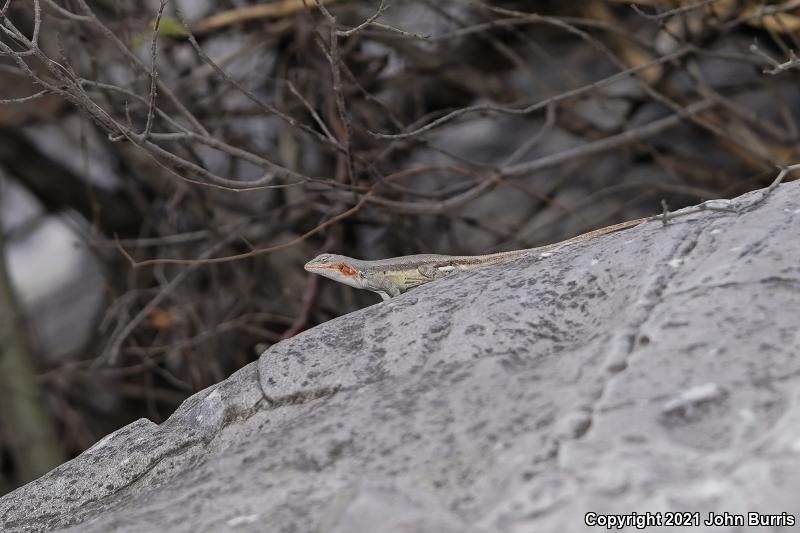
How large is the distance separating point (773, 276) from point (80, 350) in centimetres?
616

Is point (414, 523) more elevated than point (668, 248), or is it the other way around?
point (668, 248)

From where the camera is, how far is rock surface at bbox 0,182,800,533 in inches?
79.4

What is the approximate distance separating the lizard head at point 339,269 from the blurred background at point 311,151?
414 mm

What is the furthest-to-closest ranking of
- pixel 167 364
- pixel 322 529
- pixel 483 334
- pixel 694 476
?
1. pixel 167 364
2. pixel 483 334
3. pixel 322 529
4. pixel 694 476

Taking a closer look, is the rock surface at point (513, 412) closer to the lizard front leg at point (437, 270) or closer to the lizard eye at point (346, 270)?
the lizard front leg at point (437, 270)

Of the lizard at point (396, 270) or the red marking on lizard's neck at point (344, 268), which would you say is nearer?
the lizard at point (396, 270)

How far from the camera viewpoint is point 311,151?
645cm

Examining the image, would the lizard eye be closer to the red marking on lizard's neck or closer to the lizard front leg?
the red marking on lizard's neck

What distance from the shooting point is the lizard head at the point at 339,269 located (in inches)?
167

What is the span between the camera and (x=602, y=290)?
9.41 feet

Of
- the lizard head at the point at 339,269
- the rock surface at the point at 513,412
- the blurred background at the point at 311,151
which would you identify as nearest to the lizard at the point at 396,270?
the lizard head at the point at 339,269

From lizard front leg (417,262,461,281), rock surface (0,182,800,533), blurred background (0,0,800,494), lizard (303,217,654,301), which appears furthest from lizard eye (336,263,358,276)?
rock surface (0,182,800,533)

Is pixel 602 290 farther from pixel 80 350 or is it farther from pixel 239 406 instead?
pixel 80 350

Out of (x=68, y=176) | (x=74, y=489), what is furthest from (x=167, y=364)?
(x=74, y=489)
